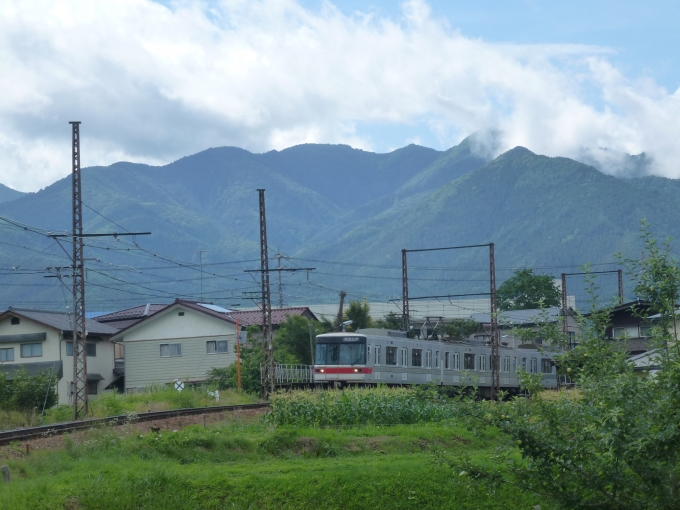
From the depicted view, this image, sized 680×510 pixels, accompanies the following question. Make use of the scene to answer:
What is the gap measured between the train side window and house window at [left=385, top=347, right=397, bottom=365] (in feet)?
4.40

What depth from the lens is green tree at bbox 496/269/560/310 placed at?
282ft

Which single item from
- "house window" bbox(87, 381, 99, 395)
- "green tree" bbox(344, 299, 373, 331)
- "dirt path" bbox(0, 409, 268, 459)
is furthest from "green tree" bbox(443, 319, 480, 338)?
"dirt path" bbox(0, 409, 268, 459)

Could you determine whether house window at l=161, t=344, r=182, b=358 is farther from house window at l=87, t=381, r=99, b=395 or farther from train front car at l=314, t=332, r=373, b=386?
train front car at l=314, t=332, r=373, b=386

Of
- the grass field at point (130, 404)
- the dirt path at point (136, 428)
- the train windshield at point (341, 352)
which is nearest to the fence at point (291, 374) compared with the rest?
the train windshield at point (341, 352)

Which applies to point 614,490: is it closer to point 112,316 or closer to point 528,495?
point 528,495

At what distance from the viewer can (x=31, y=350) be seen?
4419 centimetres

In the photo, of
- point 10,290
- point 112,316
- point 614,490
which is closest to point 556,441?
point 614,490

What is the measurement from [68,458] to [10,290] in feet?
597

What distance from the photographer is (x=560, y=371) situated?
10242 mm

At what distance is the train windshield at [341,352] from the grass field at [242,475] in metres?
16.1

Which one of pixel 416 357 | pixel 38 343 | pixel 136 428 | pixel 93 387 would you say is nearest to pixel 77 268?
pixel 136 428

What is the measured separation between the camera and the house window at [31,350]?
44.1 metres

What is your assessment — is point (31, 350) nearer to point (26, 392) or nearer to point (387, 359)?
point (26, 392)

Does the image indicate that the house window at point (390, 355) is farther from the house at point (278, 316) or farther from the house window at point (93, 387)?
the house window at point (93, 387)
